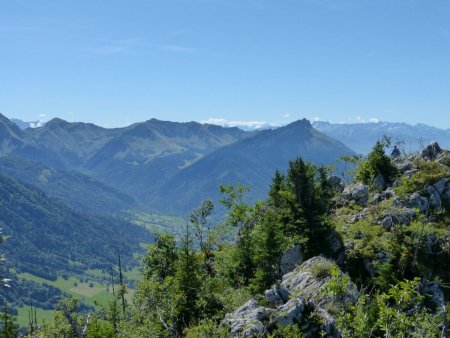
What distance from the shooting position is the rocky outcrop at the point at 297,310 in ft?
155

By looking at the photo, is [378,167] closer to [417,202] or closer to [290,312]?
[417,202]

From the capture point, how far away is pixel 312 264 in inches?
2317

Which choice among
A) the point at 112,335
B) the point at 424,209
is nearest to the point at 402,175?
the point at 424,209

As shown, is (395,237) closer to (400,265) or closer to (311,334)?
(400,265)

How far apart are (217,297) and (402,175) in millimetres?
39095

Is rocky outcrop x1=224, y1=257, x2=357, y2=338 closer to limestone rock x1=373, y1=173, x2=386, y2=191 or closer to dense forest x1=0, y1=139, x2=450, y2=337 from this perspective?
dense forest x1=0, y1=139, x2=450, y2=337

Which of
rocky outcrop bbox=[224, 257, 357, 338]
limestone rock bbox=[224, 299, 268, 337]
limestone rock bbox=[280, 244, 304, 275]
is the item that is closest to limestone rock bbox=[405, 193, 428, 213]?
limestone rock bbox=[280, 244, 304, 275]

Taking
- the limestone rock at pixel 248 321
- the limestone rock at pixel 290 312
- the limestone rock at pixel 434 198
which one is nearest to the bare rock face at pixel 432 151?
the limestone rock at pixel 434 198

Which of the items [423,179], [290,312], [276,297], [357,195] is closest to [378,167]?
[357,195]

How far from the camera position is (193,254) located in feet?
231

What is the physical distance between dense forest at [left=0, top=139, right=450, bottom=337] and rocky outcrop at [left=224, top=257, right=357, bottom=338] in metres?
0.12

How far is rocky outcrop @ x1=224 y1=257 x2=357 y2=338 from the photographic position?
47219mm

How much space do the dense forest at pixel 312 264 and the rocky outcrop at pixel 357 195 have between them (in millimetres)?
176

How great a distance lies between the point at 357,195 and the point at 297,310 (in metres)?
34.2
